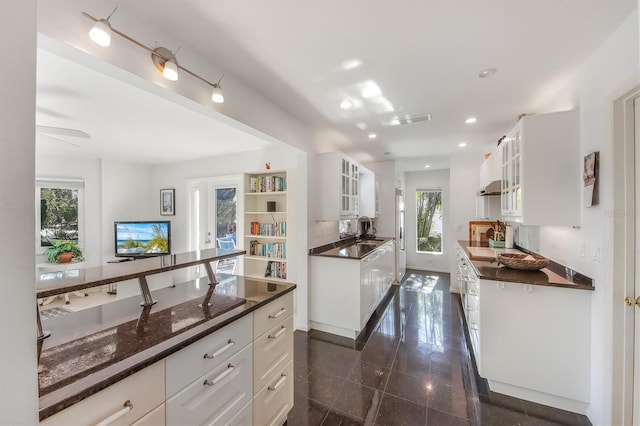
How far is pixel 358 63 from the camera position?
191 centimetres

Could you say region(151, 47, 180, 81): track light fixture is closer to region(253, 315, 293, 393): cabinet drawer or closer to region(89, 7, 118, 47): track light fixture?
region(89, 7, 118, 47): track light fixture

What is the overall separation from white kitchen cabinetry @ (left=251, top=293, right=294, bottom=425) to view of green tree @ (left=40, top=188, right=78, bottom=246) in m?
5.28

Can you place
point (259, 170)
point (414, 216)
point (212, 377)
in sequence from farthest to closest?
point (414, 216)
point (259, 170)
point (212, 377)

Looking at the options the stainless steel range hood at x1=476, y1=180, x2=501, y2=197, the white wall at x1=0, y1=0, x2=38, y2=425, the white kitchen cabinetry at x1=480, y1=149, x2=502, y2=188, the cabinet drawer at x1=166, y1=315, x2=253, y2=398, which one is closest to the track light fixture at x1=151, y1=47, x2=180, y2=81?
the white wall at x1=0, y1=0, x2=38, y2=425

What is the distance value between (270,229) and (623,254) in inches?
136

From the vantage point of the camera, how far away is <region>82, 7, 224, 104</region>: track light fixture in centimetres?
115

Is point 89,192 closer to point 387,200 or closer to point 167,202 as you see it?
point 167,202

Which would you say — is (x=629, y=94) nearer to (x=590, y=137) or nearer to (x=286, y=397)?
(x=590, y=137)

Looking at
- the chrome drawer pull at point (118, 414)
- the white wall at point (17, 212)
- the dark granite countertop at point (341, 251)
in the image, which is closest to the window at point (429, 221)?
the dark granite countertop at point (341, 251)

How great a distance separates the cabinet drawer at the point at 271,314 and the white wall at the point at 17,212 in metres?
1.08

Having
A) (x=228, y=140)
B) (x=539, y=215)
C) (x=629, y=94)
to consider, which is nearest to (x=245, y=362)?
(x=539, y=215)

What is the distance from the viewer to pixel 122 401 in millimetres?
876

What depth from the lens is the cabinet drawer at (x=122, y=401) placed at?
760mm

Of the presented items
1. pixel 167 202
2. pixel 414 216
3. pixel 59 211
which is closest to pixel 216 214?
pixel 167 202
